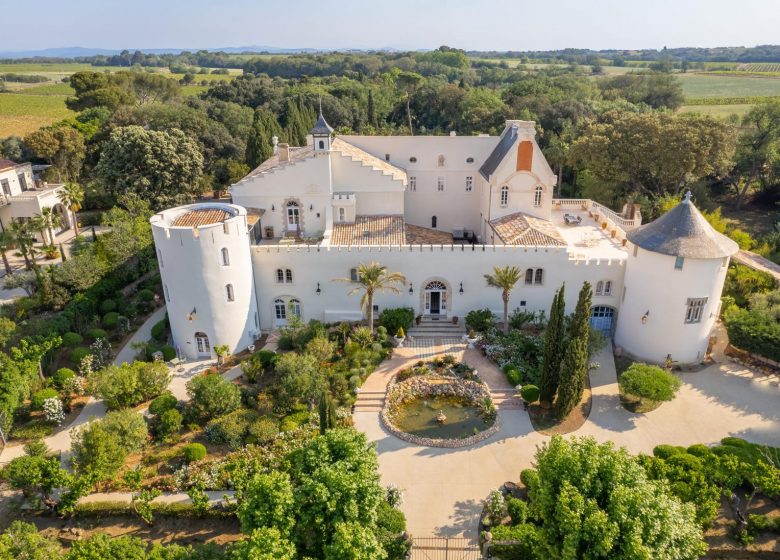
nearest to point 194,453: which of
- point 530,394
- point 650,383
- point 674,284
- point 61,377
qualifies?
point 61,377

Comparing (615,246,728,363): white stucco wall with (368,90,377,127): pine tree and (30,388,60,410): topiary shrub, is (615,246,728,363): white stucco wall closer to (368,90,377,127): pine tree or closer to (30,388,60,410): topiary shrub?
(30,388,60,410): topiary shrub

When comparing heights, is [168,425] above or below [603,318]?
below

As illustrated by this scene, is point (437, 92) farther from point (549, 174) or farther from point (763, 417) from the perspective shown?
point (763, 417)

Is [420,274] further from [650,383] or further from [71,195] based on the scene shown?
[71,195]

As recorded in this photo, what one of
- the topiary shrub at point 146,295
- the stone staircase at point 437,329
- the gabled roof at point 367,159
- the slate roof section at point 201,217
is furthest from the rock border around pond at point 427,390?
the topiary shrub at point 146,295

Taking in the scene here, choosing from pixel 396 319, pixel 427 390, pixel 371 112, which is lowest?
pixel 427 390

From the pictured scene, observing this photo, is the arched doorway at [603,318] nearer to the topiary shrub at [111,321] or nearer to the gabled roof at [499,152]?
the gabled roof at [499,152]
